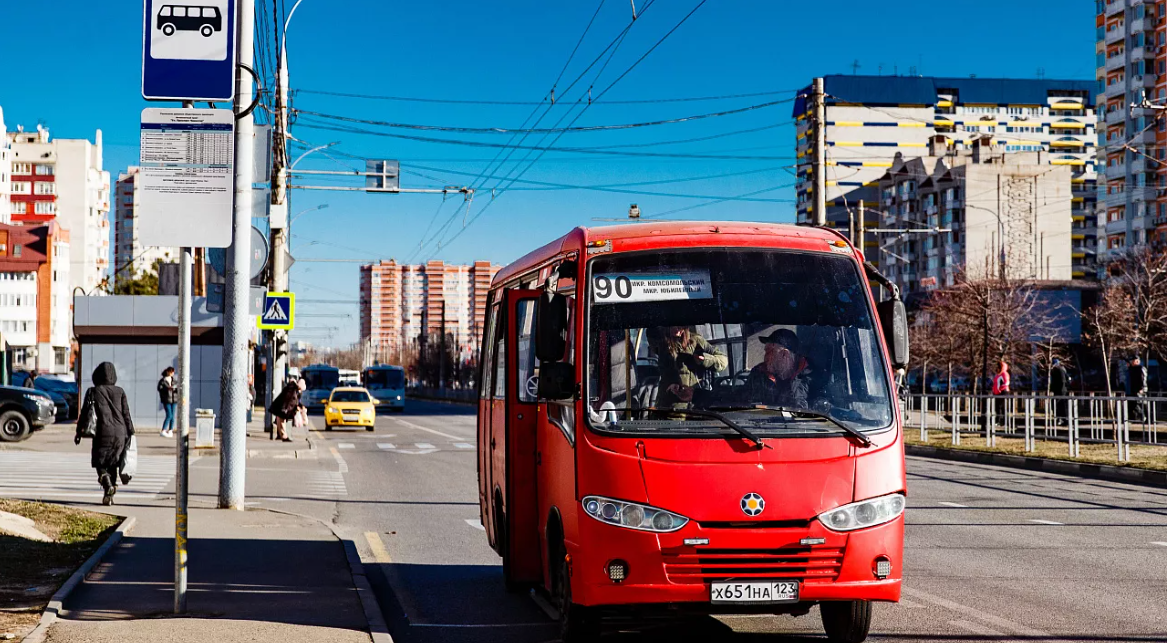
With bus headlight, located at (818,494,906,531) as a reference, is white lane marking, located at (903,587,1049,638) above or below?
below

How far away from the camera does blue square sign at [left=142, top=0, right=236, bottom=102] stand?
25.3ft

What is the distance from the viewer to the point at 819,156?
2677 centimetres

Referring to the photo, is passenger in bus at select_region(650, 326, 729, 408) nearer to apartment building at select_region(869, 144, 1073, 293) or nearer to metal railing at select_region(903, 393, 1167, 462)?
metal railing at select_region(903, 393, 1167, 462)

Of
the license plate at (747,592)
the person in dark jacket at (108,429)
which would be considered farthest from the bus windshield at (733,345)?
the person in dark jacket at (108,429)

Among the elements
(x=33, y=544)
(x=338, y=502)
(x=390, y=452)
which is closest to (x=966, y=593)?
(x=33, y=544)

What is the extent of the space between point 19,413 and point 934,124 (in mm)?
150009

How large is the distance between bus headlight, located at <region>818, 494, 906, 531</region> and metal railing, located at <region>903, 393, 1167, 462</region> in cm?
1507

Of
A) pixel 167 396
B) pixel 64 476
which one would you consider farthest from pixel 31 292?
pixel 64 476

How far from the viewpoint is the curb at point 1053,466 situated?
66.4ft

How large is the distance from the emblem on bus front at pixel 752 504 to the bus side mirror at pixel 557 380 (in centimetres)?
112

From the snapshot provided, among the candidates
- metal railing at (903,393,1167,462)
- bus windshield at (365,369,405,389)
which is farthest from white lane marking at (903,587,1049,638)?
bus windshield at (365,369,405,389)

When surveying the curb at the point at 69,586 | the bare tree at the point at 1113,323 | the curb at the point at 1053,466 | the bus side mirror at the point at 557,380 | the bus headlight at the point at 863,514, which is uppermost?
the bare tree at the point at 1113,323

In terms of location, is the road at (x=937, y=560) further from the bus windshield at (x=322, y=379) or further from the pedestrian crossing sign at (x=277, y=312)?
the bus windshield at (x=322, y=379)

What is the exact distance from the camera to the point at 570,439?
7.29 meters
